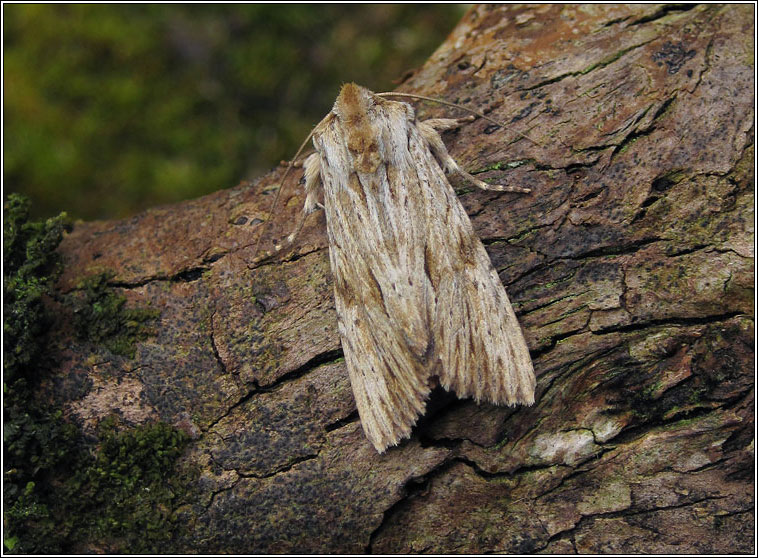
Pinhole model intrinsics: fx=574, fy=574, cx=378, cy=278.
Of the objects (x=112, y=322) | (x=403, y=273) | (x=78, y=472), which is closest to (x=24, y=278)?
(x=112, y=322)

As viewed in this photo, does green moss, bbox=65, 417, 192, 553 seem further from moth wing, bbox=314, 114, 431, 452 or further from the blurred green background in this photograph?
the blurred green background

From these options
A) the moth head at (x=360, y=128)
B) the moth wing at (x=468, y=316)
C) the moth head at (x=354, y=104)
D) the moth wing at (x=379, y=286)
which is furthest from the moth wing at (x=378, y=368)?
the moth head at (x=354, y=104)

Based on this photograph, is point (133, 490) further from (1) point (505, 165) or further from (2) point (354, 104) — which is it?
(1) point (505, 165)

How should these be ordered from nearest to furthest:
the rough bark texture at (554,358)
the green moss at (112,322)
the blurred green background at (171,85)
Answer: the rough bark texture at (554,358) → the green moss at (112,322) → the blurred green background at (171,85)

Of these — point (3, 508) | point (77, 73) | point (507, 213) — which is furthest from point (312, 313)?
point (77, 73)

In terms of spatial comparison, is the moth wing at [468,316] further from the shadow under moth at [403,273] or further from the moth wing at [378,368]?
the moth wing at [378,368]

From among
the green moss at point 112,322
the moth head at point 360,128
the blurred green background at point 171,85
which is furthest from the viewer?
the blurred green background at point 171,85
